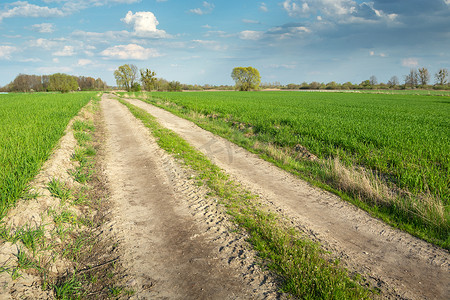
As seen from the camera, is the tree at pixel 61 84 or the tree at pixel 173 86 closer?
the tree at pixel 61 84

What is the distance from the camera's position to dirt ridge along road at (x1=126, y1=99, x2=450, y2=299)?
3749 mm

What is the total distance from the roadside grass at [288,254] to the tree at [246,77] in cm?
12711

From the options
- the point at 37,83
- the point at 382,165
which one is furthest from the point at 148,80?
the point at 382,165

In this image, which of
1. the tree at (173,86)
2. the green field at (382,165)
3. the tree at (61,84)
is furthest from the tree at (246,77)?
the green field at (382,165)

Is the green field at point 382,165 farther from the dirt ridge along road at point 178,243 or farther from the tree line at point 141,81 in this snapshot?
the tree line at point 141,81

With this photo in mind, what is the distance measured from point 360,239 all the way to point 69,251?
575 centimetres

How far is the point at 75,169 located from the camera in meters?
8.12

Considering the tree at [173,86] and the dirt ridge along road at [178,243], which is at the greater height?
the tree at [173,86]

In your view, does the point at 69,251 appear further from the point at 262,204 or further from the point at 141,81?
the point at 141,81

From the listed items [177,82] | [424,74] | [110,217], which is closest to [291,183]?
[110,217]

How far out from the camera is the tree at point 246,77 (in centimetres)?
12769

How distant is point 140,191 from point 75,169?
9.88 ft

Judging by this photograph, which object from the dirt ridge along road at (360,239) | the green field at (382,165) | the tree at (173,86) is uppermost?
the tree at (173,86)

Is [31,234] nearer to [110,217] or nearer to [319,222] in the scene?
[110,217]
